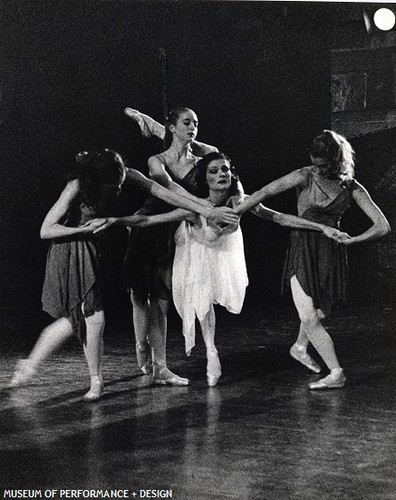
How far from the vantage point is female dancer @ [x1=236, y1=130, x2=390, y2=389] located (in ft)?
13.3

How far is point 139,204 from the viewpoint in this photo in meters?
6.74

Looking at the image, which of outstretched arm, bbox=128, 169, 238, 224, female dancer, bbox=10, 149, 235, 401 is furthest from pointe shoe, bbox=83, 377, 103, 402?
outstretched arm, bbox=128, 169, 238, 224

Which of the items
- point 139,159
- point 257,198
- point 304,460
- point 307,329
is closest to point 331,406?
point 307,329

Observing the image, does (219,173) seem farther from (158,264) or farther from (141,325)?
(141,325)

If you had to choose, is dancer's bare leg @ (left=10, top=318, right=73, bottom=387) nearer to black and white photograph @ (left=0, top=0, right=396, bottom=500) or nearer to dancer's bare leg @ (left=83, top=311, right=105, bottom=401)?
black and white photograph @ (left=0, top=0, right=396, bottom=500)

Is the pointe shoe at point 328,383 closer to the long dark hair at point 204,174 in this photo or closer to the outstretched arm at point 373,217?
the outstretched arm at point 373,217

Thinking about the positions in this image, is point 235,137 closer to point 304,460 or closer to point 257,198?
point 257,198

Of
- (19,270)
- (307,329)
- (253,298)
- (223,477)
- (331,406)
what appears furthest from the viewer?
(253,298)

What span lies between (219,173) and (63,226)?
87cm

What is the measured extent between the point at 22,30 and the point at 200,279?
8.35 ft

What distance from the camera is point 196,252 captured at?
4.34 m

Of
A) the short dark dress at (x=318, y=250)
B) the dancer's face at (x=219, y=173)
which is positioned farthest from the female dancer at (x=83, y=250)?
the short dark dress at (x=318, y=250)

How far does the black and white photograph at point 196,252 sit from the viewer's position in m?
3.17

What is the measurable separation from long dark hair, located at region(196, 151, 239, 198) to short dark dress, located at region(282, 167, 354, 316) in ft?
1.15
